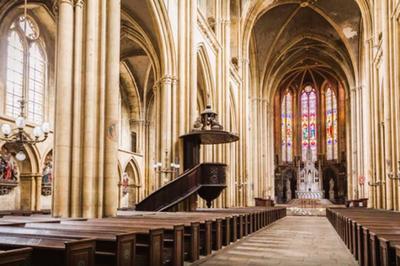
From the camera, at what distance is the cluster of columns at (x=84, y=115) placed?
11.1m

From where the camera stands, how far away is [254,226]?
16094mm

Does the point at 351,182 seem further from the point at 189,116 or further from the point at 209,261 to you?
the point at 209,261

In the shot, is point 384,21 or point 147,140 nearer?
point 384,21

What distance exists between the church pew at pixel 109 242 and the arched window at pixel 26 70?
1500 centimetres

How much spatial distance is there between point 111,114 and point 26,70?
10732 millimetres

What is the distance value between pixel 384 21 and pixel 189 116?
400 inches

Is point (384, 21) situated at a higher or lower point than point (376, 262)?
higher

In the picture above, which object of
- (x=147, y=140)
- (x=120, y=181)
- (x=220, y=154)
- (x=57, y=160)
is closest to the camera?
(x=57, y=160)

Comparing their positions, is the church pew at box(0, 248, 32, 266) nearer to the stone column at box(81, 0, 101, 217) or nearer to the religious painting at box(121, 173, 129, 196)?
the stone column at box(81, 0, 101, 217)

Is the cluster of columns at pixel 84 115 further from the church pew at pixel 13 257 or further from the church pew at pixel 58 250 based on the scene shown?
the church pew at pixel 13 257

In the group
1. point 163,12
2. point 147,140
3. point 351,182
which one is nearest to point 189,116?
point 163,12

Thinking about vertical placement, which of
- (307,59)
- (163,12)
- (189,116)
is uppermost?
(307,59)

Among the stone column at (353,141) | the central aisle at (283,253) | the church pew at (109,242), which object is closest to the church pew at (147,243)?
the church pew at (109,242)

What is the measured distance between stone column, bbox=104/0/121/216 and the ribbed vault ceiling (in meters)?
23.2
